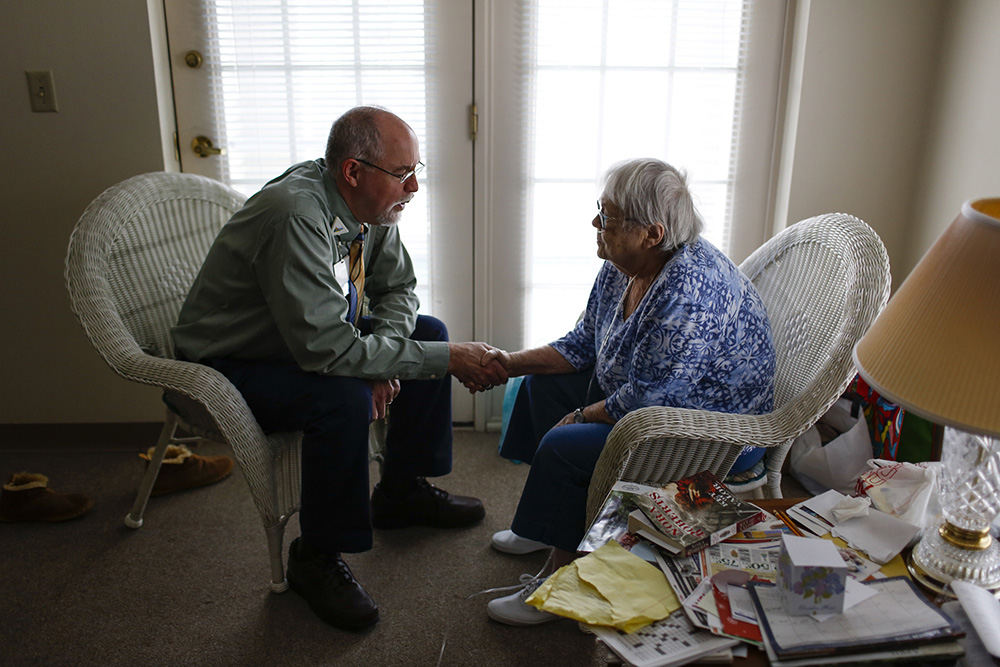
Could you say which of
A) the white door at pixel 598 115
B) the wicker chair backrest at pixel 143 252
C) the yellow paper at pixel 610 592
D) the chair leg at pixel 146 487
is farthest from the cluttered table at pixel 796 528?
the chair leg at pixel 146 487

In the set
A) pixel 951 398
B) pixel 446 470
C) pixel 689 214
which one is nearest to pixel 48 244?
pixel 446 470

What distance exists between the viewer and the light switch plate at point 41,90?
2221 millimetres

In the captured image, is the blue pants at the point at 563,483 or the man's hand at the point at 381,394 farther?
the man's hand at the point at 381,394

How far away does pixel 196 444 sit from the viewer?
8.36 ft

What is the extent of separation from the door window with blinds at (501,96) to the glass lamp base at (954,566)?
1.46 metres

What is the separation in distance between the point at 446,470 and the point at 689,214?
0.97 m

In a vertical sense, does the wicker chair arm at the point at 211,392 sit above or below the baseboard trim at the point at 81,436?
above

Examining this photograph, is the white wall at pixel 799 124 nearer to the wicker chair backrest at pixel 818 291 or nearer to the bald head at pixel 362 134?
the wicker chair backrest at pixel 818 291

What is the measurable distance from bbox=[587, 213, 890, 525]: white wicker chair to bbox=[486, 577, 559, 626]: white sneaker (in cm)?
33

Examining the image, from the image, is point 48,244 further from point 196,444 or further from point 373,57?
point 373,57

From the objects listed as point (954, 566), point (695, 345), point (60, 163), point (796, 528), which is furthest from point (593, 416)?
point (60, 163)

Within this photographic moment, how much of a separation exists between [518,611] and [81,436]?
5.77 feet

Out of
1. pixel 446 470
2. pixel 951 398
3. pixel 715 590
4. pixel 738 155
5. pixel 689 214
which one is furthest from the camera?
pixel 738 155

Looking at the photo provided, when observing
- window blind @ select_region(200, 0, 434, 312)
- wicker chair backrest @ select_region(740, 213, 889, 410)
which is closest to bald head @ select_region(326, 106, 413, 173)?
window blind @ select_region(200, 0, 434, 312)
